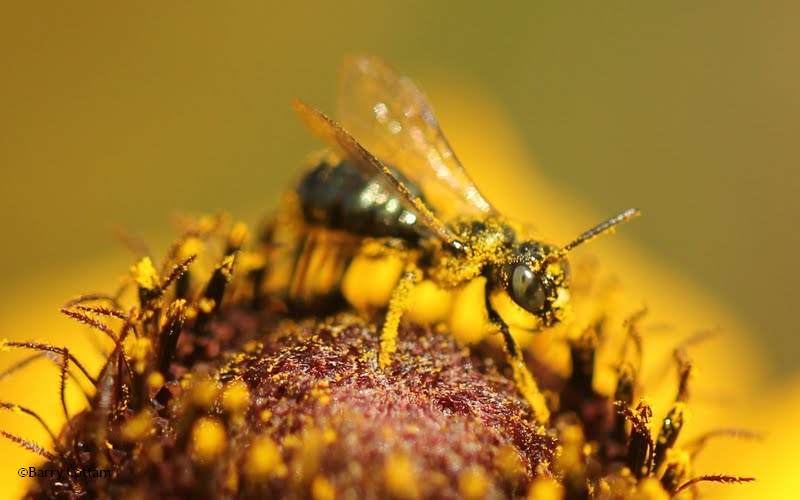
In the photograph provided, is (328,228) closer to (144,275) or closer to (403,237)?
(403,237)

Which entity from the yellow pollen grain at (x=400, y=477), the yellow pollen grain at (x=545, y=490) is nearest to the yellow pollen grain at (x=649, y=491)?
the yellow pollen grain at (x=545, y=490)

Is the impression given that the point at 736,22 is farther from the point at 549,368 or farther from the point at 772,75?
the point at 549,368

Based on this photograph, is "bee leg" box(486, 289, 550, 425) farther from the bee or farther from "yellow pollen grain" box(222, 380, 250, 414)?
"yellow pollen grain" box(222, 380, 250, 414)

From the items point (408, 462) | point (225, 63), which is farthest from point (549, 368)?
point (225, 63)

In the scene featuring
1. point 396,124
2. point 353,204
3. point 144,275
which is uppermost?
point 396,124

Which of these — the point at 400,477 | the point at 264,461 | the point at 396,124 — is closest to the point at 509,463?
the point at 400,477

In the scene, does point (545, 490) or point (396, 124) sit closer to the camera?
point (545, 490)
